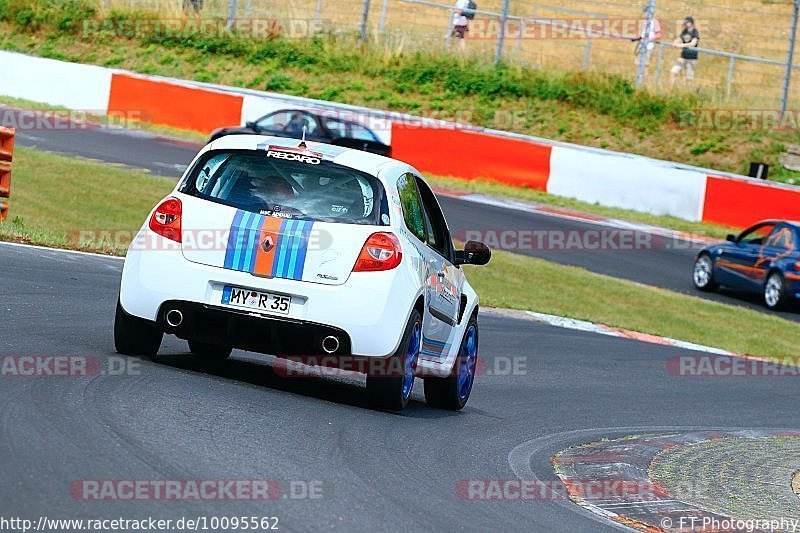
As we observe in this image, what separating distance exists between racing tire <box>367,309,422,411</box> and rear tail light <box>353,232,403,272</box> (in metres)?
A: 0.39

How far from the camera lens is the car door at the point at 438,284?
9.03 m

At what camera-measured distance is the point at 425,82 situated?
3588 cm

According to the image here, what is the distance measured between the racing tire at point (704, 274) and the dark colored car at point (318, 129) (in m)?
6.73

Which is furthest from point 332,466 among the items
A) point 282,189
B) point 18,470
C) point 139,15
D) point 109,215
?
point 139,15

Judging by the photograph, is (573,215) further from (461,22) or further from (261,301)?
(261,301)

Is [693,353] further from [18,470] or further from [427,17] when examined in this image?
[427,17]

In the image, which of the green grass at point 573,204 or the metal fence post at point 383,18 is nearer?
the green grass at point 573,204

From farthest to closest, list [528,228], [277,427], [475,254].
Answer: [528,228], [475,254], [277,427]

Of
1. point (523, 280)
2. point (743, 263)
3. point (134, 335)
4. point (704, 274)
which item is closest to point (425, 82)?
point (704, 274)

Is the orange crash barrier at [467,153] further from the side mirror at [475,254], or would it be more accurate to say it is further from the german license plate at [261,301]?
the german license plate at [261,301]

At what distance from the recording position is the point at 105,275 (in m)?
13.4

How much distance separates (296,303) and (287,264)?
0.23 meters

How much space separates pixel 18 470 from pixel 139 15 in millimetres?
35433

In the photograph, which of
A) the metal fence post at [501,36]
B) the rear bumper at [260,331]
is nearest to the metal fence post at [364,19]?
the metal fence post at [501,36]
